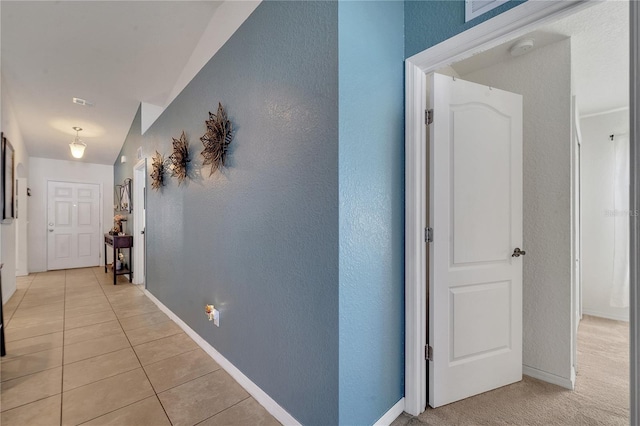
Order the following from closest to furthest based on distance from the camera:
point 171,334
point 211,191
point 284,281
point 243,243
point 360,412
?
point 360,412 → point 284,281 → point 243,243 → point 211,191 → point 171,334

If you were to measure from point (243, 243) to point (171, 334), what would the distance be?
151 cm

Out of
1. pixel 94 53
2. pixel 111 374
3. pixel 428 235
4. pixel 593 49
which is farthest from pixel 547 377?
pixel 94 53

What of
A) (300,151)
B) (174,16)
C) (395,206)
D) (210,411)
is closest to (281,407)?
(210,411)

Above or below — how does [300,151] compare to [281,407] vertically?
above

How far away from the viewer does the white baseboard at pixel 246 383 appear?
57.3 inches

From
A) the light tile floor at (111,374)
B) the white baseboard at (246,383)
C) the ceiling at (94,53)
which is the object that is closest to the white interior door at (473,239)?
the white baseboard at (246,383)

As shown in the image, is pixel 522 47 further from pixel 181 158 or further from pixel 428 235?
pixel 181 158

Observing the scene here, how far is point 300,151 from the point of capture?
1368 millimetres

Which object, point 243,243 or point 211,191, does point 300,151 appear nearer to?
point 243,243

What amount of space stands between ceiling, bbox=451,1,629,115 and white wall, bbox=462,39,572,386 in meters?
0.12

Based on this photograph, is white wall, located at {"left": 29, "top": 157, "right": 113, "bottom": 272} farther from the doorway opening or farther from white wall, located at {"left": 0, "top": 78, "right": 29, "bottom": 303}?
the doorway opening

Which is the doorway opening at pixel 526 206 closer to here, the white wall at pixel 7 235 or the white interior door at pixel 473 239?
the white interior door at pixel 473 239

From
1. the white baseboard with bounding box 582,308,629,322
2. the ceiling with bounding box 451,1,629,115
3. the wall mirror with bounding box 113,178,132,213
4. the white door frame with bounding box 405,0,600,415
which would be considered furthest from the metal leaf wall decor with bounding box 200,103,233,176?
the white baseboard with bounding box 582,308,629,322

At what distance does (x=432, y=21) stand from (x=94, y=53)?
305cm
